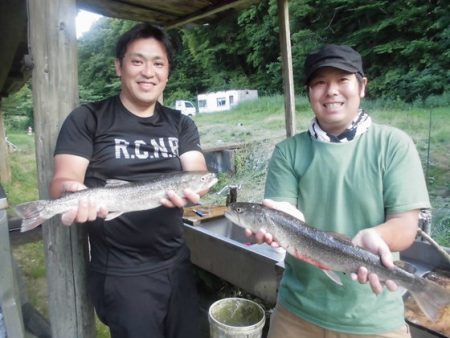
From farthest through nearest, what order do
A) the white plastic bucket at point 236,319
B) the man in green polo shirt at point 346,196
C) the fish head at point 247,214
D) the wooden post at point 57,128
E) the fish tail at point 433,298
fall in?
the white plastic bucket at point 236,319
the wooden post at point 57,128
the fish head at point 247,214
the man in green polo shirt at point 346,196
the fish tail at point 433,298

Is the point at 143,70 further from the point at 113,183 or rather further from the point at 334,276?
the point at 334,276

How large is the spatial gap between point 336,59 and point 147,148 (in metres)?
1.29

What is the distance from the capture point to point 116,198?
2348mm

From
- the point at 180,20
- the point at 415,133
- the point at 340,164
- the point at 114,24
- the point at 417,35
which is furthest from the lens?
the point at 114,24

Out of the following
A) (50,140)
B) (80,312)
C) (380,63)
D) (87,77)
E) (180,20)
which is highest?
(87,77)

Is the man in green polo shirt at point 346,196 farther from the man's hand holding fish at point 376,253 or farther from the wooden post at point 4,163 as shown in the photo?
the wooden post at point 4,163

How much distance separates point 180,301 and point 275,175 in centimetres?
113

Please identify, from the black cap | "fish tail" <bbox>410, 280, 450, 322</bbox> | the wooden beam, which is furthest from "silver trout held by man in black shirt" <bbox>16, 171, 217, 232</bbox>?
the wooden beam

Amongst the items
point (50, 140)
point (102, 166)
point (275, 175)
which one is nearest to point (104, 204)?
point (102, 166)

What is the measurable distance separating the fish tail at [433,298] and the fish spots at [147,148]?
1689 millimetres

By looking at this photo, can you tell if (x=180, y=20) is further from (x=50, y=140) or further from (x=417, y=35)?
(x=417, y=35)

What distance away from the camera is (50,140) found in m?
2.77

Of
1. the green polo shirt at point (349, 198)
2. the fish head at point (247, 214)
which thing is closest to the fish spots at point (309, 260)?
the green polo shirt at point (349, 198)

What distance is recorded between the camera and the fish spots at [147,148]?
2.44 metres
